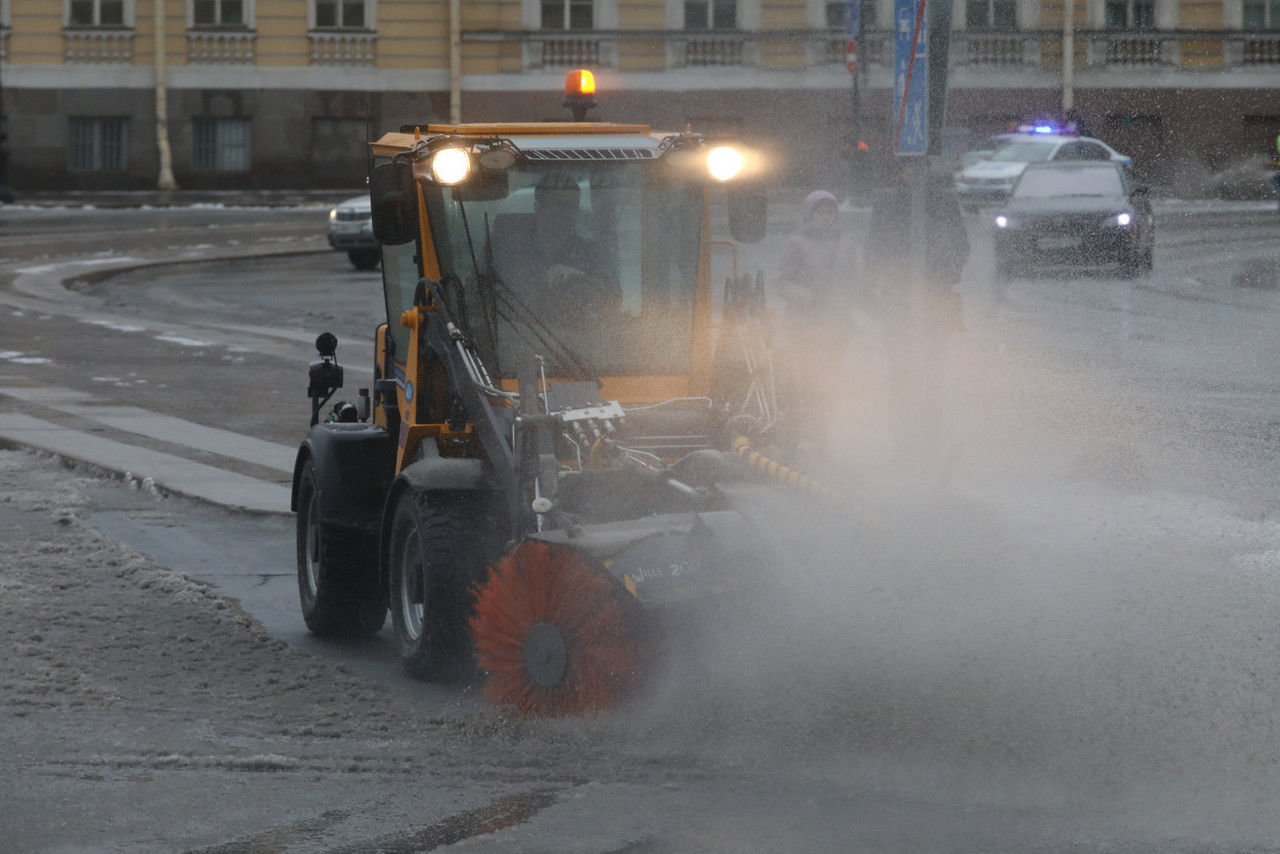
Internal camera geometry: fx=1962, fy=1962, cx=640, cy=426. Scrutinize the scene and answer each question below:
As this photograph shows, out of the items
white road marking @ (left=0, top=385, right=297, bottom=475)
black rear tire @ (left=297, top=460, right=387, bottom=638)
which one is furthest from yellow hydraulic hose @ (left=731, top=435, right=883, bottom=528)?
white road marking @ (left=0, top=385, right=297, bottom=475)

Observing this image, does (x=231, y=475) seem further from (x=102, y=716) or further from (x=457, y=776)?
(x=457, y=776)

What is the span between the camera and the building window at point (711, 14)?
41.7m

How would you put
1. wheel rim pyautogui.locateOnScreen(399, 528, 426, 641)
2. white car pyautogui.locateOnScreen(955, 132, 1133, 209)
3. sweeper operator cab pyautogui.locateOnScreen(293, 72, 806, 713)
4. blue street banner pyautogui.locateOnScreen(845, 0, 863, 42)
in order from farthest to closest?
blue street banner pyautogui.locateOnScreen(845, 0, 863, 42), white car pyautogui.locateOnScreen(955, 132, 1133, 209), wheel rim pyautogui.locateOnScreen(399, 528, 426, 641), sweeper operator cab pyautogui.locateOnScreen(293, 72, 806, 713)

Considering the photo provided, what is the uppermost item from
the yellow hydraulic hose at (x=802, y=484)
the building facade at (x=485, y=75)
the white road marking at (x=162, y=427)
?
the building facade at (x=485, y=75)

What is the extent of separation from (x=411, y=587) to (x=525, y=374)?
86cm

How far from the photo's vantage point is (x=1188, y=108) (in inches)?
1656

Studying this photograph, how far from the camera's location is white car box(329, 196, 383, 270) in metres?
27.3

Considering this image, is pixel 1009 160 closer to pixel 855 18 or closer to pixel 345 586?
pixel 855 18

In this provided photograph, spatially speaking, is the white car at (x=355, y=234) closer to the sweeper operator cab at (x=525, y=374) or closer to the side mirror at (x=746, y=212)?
the sweeper operator cab at (x=525, y=374)

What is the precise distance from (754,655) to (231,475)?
20.1 feet

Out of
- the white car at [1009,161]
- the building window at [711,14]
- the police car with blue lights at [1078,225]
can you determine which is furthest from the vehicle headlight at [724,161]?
the building window at [711,14]

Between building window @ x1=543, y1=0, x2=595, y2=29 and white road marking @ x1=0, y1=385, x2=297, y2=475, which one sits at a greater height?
building window @ x1=543, y1=0, x2=595, y2=29

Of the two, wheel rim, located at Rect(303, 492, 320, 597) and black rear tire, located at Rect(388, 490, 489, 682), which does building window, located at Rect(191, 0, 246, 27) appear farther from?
black rear tire, located at Rect(388, 490, 489, 682)

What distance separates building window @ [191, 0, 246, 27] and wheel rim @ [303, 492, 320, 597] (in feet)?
115
